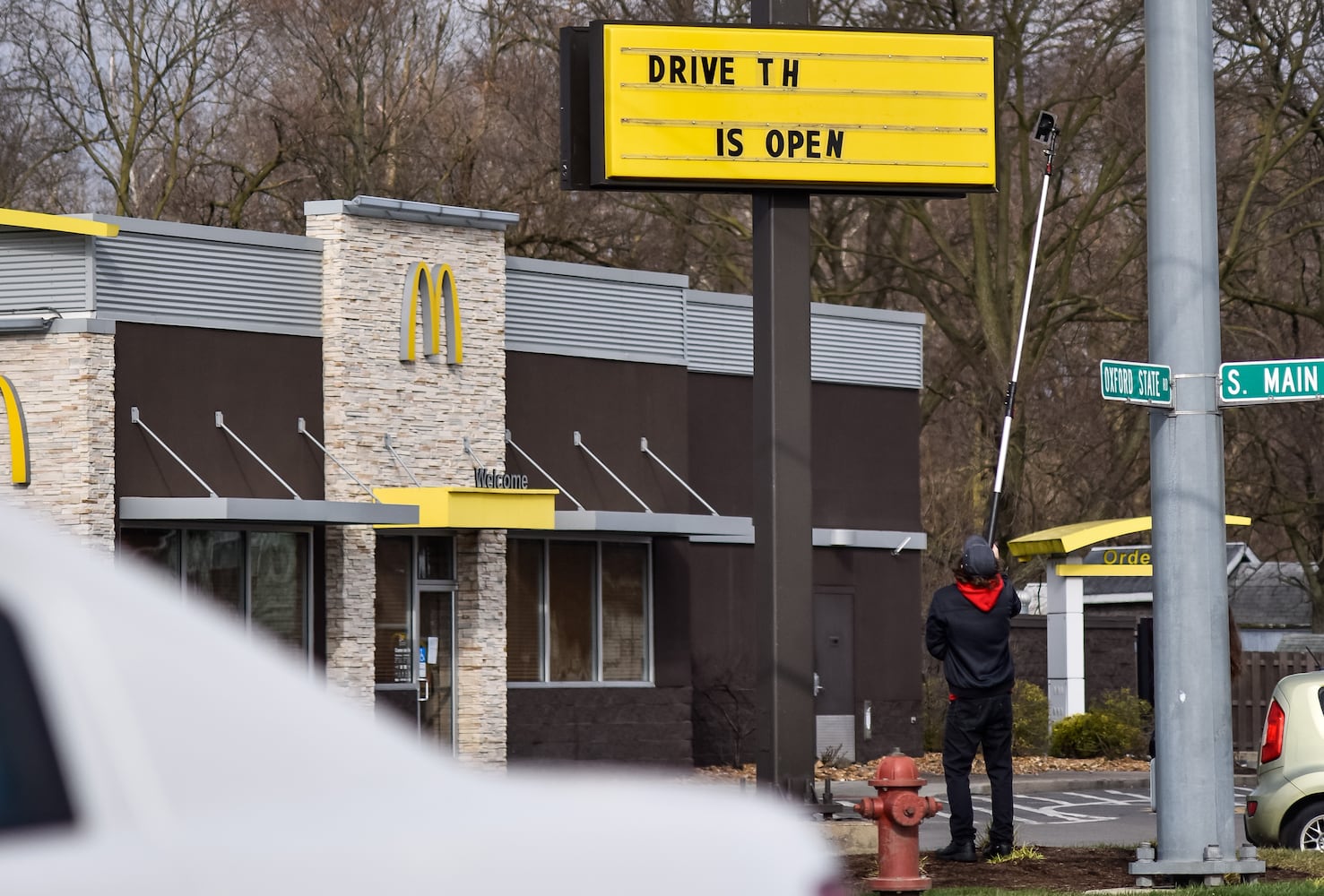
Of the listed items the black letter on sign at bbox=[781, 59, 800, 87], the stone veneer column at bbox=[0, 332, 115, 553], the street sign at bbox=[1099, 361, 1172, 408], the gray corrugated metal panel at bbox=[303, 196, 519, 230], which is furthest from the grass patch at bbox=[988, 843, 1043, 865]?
the gray corrugated metal panel at bbox=[303, 196, 519, 230]

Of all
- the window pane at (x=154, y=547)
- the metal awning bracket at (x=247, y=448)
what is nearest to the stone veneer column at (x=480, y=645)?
the metal awning bracket at (x=247, y=448)

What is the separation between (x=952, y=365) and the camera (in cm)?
4050

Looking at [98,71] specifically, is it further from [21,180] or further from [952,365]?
[952,365]

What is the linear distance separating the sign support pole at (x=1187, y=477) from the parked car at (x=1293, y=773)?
2.68 metres

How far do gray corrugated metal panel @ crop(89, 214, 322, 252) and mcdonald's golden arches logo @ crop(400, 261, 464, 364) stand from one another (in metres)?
1.30

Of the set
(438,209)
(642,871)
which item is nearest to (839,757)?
(438,209)

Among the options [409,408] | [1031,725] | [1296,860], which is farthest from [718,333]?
[1296,860]

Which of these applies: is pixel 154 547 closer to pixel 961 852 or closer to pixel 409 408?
pixel 409 408

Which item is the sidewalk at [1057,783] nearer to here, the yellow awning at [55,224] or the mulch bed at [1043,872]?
the yellow awning at [55,224]

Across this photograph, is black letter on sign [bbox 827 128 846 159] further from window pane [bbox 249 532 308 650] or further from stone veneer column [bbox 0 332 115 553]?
window pane [bbox 249 532 308 650]

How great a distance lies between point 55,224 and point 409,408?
16.5ft

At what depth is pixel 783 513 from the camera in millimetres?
12617

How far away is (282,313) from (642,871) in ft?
74.2

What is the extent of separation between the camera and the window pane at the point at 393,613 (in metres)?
25.5
